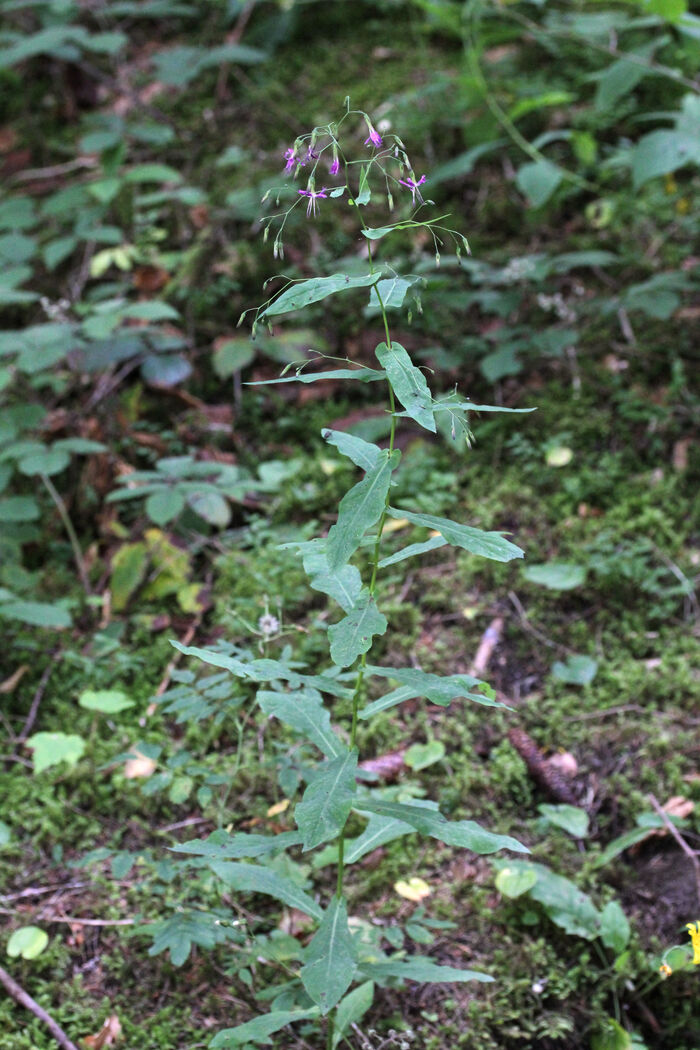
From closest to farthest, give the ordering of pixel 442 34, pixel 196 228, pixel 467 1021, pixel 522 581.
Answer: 1. pixel 467 1021
2. pixel 522 581
3. pixel 196 228
4. pixel 442 34

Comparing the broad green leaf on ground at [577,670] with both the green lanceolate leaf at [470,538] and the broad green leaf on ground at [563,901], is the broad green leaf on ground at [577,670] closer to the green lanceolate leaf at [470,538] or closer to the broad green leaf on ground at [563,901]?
the broad green leaf on ground at [563,901]

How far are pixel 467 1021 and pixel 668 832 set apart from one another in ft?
2.37

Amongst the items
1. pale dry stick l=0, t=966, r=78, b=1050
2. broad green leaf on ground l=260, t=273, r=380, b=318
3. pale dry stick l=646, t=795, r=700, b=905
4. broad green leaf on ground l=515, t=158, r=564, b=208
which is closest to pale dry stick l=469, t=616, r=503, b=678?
pale dry stick l=646, t=795, r=700, b=905

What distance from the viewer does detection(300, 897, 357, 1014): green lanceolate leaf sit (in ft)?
4.72

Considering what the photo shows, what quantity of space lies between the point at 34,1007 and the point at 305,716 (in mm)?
918

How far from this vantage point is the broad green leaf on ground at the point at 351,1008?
1.63 meters

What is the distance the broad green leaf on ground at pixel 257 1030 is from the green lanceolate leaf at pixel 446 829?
380 millimetres

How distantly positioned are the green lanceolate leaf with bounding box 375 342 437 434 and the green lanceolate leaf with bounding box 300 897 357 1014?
2.94 ft

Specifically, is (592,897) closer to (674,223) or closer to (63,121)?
(674,223)

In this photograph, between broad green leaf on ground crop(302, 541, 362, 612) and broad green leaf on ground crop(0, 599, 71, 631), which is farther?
broad green leaf on ground crop(0, 599, 71, 631)

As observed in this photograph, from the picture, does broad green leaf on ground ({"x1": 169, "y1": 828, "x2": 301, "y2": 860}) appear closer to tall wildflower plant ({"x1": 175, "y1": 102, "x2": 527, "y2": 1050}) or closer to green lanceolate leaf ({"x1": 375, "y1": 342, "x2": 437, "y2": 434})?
Answer: tall wildflower plant ({"x1": 175, "y1": 102, "x2": 527, "y2": 1050})

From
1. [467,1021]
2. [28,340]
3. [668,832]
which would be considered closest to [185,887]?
[467,1021]

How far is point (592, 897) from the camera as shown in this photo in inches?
82.9

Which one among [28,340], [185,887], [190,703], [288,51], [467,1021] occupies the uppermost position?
[288,51]
